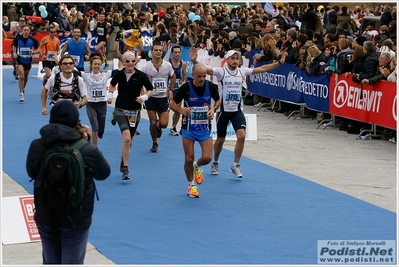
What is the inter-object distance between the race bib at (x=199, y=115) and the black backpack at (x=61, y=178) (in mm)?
4986

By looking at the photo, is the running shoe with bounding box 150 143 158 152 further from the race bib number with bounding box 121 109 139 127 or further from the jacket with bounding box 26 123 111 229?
the jacket with bounding box 26 123 111 229

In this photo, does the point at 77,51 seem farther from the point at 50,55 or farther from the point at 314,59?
the point at 314,59

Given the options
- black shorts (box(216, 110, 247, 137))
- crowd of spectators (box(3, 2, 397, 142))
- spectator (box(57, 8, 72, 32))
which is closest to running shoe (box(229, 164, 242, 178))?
black shorts (box(216, 110, 247, 137))

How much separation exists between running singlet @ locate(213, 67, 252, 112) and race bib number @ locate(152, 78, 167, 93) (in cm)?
230

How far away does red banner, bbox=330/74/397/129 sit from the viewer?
15.8m

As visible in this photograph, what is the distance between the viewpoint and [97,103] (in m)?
14.0

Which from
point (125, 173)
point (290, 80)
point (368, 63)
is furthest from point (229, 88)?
point (290, 80)

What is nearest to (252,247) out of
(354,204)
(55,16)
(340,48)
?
(354,204)

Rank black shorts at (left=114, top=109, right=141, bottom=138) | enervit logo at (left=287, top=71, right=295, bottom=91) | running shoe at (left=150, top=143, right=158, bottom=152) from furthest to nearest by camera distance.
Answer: enervit logo at (left=287, top=71, right=295, bottom=91), running shoe at (left=150, top=143, right=158, bottom=152), black shorts at (left=114, top=109, right=141, bottom=138)

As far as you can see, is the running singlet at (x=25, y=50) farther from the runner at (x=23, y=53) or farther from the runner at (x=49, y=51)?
the runner at (x=49, y=51)

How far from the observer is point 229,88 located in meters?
13.0

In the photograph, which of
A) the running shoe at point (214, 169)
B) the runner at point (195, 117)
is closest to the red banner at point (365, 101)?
the running shoe at point (214, 169)

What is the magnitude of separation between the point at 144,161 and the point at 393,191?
4511mm

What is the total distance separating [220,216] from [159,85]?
4.83 metres
